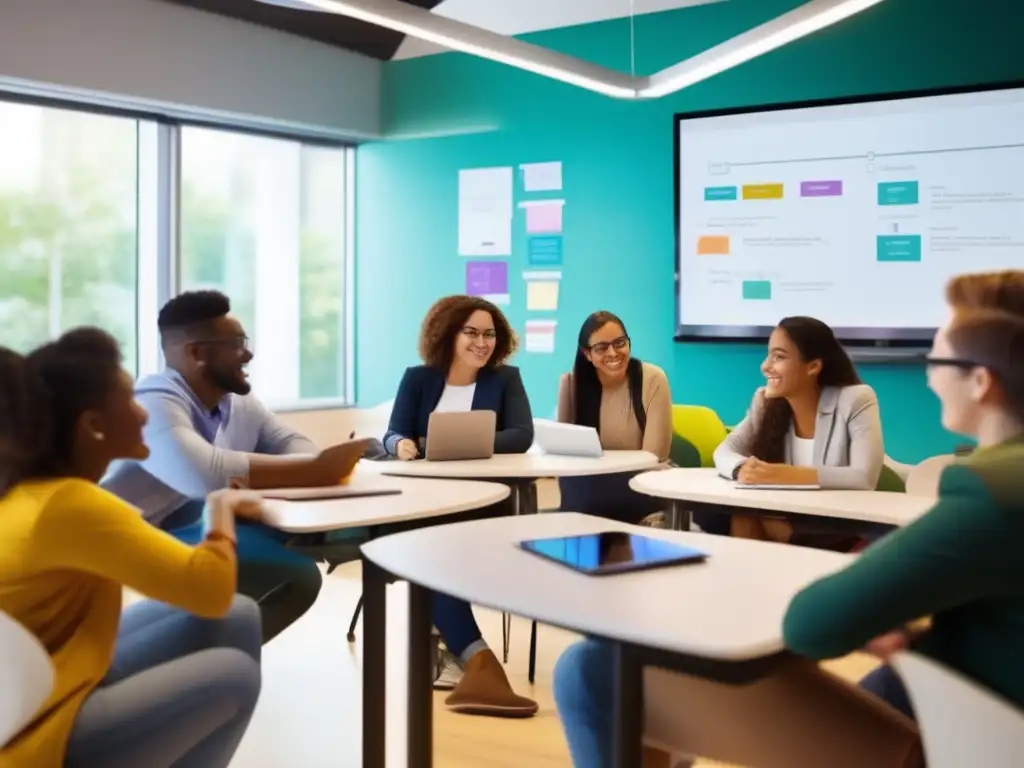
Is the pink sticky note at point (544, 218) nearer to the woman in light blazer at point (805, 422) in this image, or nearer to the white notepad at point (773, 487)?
the woman in light blazer at point (805, 422)

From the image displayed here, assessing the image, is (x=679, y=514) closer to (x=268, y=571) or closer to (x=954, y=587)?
(x=268, y=571)

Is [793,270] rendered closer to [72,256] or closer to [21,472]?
[72,256]

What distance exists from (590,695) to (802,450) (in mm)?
1803

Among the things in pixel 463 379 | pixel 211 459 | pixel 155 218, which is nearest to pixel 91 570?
pixel 211 459

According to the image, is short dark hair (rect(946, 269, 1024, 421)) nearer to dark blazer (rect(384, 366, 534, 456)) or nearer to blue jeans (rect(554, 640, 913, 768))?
blue jeans (rect(554, 640, 913, 768))

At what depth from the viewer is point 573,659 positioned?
6.56 feet

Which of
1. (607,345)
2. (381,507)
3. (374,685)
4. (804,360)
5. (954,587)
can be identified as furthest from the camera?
(607,345)

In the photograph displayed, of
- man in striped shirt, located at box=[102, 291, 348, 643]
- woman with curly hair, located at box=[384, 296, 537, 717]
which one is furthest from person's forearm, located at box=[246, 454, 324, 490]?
woman with curly hair, located at box=[384, 296, 537, 717]

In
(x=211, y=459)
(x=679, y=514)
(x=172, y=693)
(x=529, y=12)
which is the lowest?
(x=172, y=693)

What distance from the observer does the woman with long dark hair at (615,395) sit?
4.23 meters

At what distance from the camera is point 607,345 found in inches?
167

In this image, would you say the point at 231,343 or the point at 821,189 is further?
the point at 821,189

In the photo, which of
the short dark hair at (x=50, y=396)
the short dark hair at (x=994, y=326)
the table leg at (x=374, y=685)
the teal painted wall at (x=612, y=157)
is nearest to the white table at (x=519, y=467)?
the table leg at (x=374, y=685)

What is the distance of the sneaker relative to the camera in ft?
11.6
